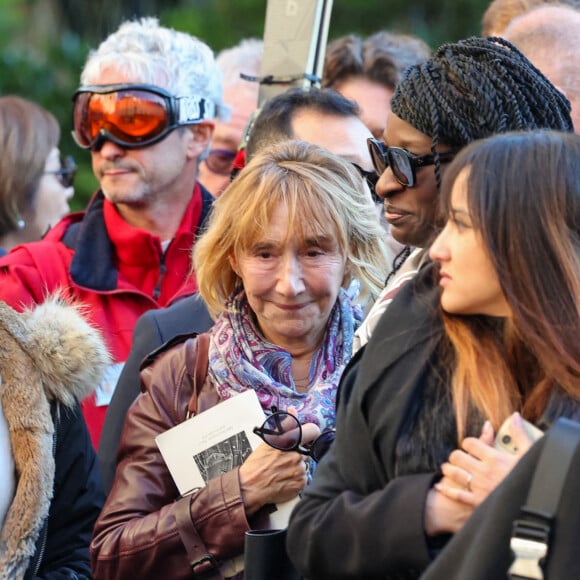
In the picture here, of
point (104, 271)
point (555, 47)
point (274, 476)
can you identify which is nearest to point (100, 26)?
point (104, 271)

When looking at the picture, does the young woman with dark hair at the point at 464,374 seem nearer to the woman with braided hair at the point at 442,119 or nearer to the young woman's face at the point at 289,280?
the woman with braided hair at the point at 442,119

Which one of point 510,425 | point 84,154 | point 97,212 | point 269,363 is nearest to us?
point 510,425

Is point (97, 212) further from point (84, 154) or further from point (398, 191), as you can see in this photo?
point (84, 154)

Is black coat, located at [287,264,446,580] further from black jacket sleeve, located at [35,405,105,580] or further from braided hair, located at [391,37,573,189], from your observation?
black jacket sleeve, located at [35,405,105,580]

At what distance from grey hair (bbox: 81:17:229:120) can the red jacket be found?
20.1 inches

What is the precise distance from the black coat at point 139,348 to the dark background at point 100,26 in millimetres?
6891

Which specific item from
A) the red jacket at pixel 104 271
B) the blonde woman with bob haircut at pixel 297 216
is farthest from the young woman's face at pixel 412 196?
the red jacket at pixel 104 271

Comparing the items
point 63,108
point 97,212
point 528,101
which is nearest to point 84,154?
point 63,108

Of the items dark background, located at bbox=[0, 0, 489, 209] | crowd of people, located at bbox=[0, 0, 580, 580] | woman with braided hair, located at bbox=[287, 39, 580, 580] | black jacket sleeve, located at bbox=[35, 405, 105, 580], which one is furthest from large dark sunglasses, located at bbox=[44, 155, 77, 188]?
dark background, located at bbox=[0, 0, 489, 209]

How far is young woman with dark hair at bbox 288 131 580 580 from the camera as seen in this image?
235 cm

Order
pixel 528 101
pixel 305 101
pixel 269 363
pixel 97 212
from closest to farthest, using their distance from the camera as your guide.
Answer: pixel 528 101 < pixel 269 363 < pixel 305 101 < pixel 97 212

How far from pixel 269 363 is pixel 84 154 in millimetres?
8208

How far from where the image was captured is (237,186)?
3559 mm

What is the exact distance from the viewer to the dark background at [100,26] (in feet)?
39.5
